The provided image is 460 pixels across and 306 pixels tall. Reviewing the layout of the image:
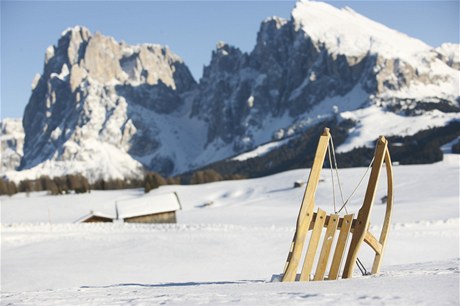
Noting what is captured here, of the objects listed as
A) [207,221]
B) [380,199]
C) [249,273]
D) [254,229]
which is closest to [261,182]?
[380,199]

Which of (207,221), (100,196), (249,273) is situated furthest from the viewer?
(100,196)

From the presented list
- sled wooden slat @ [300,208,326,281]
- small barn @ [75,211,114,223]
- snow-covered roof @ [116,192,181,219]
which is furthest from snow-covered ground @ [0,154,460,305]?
small barn @ [75,211,114,223]

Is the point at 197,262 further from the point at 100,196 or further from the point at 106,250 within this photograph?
the point at 100,196

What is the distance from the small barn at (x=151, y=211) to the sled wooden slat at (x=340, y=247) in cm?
4831

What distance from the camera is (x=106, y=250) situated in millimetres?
35438

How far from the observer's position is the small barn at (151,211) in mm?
62219

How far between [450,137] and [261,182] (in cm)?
10473

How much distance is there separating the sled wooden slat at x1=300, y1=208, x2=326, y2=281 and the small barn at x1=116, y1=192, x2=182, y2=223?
4816 centimetres

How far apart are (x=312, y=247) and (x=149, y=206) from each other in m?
49.7

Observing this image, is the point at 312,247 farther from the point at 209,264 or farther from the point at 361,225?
the point at 209,264

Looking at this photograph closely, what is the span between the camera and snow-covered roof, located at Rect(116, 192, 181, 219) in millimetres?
62250

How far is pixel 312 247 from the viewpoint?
14.8 metres

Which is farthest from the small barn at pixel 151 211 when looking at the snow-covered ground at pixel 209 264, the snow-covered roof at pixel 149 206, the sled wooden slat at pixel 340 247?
the sled wooden slat at pixel 340 247

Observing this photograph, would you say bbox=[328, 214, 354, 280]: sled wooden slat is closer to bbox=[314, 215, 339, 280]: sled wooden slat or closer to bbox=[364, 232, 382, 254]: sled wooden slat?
bbox=[314, 215, 339, 280]: sled wooden slat
